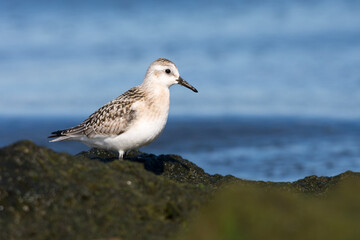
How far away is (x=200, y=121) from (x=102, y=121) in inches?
525

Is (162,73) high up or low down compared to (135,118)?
up

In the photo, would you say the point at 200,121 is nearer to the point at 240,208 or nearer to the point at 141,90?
the point at 141,90

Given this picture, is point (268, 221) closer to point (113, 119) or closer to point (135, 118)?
point (135, 118)

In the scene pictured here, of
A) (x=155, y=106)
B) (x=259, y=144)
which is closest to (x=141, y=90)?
(x=155, y=106)

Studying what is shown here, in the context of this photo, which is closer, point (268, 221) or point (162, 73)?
point (268, 221)

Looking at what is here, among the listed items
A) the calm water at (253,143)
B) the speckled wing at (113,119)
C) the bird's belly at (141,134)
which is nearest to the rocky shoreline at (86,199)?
the bird's belly at (141,134)

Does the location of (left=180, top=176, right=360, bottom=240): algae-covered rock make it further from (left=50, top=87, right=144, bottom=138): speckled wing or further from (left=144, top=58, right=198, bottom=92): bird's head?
(left=144, top=58, right=198, bottom=92): bird's head

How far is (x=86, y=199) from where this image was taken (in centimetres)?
482

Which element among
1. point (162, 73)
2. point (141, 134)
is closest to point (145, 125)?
point (141, 134)

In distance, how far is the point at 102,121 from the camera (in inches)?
348

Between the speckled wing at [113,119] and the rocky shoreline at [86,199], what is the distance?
8.76 ft

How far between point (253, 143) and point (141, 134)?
10.6 m

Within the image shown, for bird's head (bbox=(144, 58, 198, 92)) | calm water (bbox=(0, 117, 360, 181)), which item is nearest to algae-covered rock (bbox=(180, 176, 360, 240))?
bird's head (bbox=(144, 58, 198, 92))

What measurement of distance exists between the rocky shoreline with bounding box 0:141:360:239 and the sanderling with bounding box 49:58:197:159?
251 cm
